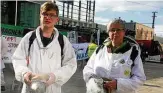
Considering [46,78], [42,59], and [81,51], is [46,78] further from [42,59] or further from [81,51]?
[81,51]

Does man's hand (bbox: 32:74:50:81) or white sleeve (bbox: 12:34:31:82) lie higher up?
white sleeve (bbox: 12:34:31:82)

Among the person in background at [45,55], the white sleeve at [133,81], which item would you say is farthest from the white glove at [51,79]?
the white sleeve at [133,81]

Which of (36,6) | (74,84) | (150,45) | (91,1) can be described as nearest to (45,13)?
(74,84)

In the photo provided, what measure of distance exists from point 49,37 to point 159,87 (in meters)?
10.5

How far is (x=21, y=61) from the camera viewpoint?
11.7 ft

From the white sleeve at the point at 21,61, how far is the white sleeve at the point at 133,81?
3.14ft

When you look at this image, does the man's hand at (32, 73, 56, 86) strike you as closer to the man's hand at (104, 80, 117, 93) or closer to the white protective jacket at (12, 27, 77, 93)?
the white protective jacket at (12, 27, 77, 93)

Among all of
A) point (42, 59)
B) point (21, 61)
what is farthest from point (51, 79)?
A: point (21, 61)

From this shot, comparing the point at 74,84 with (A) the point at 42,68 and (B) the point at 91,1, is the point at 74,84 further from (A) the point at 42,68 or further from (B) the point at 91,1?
(B) the point at 91,1

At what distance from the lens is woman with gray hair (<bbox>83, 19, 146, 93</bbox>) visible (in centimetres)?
385

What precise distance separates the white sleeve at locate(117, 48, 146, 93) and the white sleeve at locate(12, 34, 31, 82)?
958 millimetres

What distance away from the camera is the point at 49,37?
3.69 meters

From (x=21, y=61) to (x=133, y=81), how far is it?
115 cm

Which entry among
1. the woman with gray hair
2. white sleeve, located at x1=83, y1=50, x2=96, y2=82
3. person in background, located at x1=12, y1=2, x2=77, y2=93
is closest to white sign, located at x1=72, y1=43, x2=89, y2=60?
white sleeve, located at x1=83, y1=50, x2=96, y2=82
